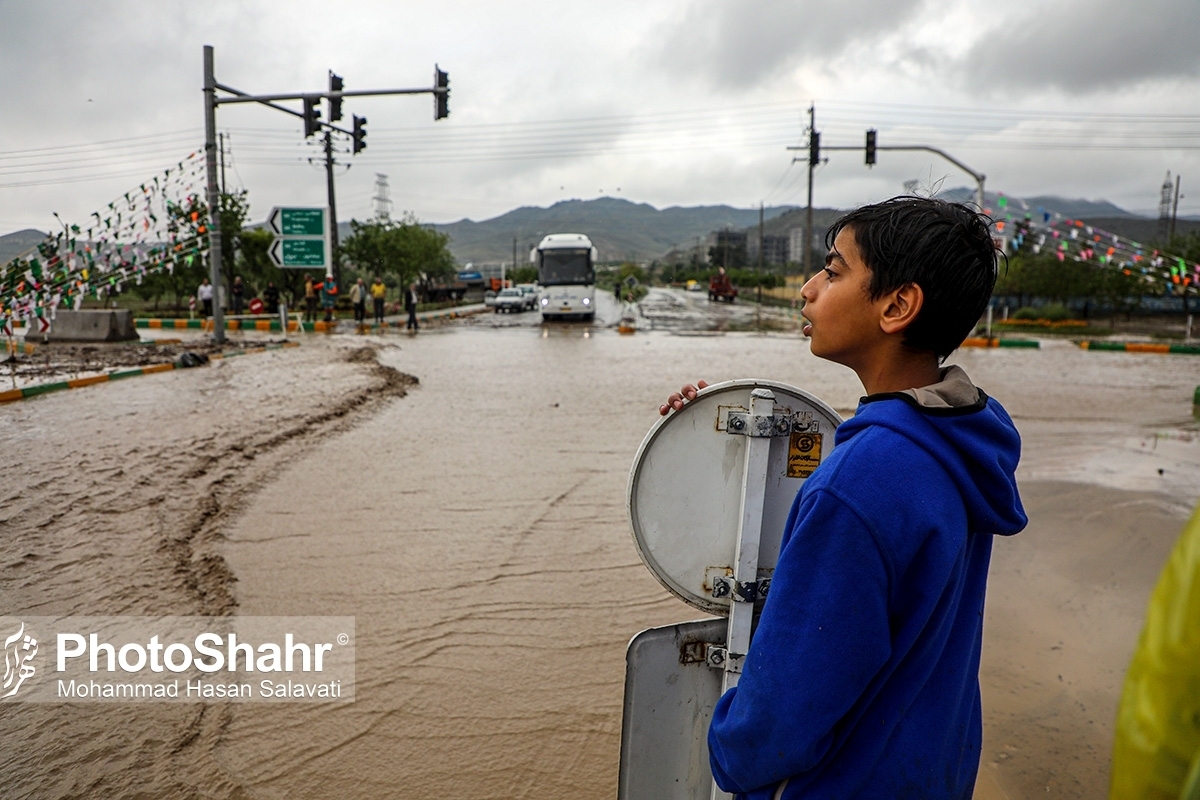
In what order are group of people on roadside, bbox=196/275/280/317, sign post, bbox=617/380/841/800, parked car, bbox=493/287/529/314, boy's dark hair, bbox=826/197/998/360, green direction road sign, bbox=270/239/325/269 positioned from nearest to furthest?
boy's dark hair, bbox=826/197/998/360 < sign post, bbox=617/380/841/800 < green direction road sign, bbox=270/239/325/269 < group of people on roadside, bbox=196/275/280/317 < parked car, bbox=493/287/529/314

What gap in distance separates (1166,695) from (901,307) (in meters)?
0.84

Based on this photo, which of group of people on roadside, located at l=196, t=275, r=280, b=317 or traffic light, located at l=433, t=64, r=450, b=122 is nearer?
traffic light, located at l=433, t=64, r=450, b=122

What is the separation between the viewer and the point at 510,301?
4394 cm

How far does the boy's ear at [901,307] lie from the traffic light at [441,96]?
17.3m

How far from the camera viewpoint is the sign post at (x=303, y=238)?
23281mm

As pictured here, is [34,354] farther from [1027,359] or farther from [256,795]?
[1027,359]

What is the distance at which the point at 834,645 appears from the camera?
45.7 inches

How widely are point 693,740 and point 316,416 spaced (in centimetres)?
897

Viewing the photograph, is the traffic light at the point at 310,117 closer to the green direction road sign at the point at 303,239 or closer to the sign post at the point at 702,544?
the green direction road sign at the point at 303,239

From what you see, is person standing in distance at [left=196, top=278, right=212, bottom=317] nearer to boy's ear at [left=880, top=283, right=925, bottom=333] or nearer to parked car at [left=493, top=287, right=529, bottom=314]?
parked car at [left=493, top=287, right=529, bottom=314]

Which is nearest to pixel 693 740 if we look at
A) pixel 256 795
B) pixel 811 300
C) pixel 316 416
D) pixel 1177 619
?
pixel 811 300

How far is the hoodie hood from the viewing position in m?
1.23

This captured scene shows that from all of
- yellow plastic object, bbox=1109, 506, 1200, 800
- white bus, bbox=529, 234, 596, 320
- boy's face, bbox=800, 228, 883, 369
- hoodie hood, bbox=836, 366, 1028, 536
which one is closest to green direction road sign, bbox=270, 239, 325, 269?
white bus, bbox=529, 234, 596, 320

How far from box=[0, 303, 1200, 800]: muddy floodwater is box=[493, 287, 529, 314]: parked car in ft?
106
